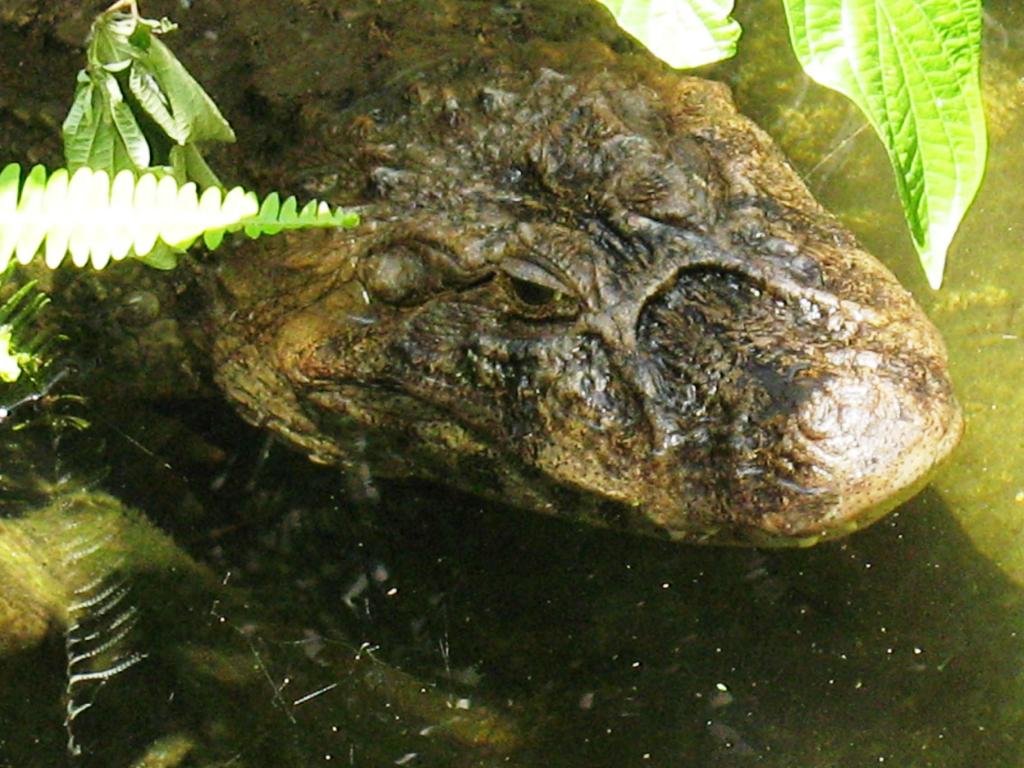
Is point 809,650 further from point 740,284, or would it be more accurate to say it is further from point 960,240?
point 960,240

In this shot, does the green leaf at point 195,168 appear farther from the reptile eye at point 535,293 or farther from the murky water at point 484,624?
the murky water at point 484,624

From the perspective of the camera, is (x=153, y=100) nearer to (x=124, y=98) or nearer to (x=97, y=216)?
(x=124, y=98)

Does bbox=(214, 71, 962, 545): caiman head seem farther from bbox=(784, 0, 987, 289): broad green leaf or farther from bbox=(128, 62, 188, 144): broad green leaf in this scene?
bbox=(784, 0, 987, 289): broad green leaf

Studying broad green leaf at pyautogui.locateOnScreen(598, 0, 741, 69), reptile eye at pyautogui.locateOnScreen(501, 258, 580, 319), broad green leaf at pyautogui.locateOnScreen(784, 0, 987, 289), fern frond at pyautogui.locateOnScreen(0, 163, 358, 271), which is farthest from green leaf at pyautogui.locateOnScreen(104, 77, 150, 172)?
broad green leaf at pyautogui.locateOnScreen(784, 0, 987, 289)

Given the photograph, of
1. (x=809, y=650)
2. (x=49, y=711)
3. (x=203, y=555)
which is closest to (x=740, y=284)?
(x=809, y=650)

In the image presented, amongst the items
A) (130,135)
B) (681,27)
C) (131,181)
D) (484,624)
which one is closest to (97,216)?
(131,181)

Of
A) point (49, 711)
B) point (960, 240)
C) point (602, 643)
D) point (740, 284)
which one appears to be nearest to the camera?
point (740, 284)

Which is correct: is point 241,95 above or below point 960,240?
above
